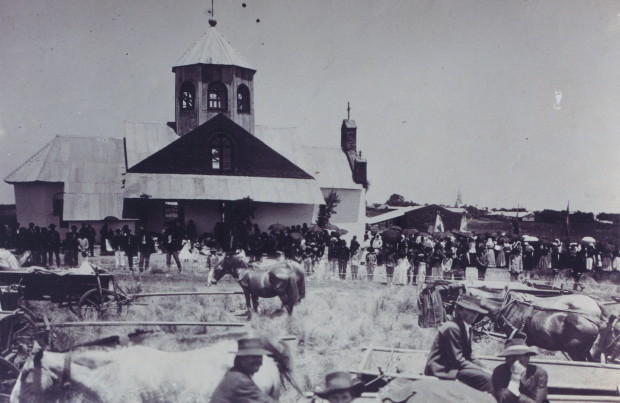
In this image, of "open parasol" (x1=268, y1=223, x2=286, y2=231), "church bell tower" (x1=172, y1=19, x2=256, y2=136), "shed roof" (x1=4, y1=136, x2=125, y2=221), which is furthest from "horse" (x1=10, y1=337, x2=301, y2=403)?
"church bell tower" (x1=172, y1=19, x2=256, y2=136)

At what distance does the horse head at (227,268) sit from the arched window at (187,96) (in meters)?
7.56

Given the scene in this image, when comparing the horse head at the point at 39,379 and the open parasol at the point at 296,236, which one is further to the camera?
the open parasol at the point at 296,236

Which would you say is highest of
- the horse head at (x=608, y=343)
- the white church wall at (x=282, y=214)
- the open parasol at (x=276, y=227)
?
the white church wall at (x=282, y=214)

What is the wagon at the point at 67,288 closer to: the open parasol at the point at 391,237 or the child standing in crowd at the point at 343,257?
the child standing in crowd at the point at 343,257

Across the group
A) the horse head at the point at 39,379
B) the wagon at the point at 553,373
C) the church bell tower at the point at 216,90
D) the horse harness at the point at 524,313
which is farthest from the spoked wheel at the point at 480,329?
the church bell tower at the point at 216,90

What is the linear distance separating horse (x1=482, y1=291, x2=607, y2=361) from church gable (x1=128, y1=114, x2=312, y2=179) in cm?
676

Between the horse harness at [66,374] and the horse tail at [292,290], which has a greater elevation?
the horse tail at [292,290]

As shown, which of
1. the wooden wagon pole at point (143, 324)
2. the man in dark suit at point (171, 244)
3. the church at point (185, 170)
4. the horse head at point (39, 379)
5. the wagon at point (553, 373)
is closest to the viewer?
the horse head at point (39, 379)

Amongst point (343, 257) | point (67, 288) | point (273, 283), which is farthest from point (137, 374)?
point (343, 257)

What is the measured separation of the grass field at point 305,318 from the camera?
6.93 meters

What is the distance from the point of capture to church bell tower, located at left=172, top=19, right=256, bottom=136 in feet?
48.9

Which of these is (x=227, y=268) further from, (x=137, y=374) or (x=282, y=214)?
(x=282, y=214)

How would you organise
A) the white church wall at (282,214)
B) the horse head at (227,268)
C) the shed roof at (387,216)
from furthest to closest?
the shed roof at (387,216) → the white church wall at (282,214) → the horse head at (227,268)

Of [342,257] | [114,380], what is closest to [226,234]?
[342,257]
